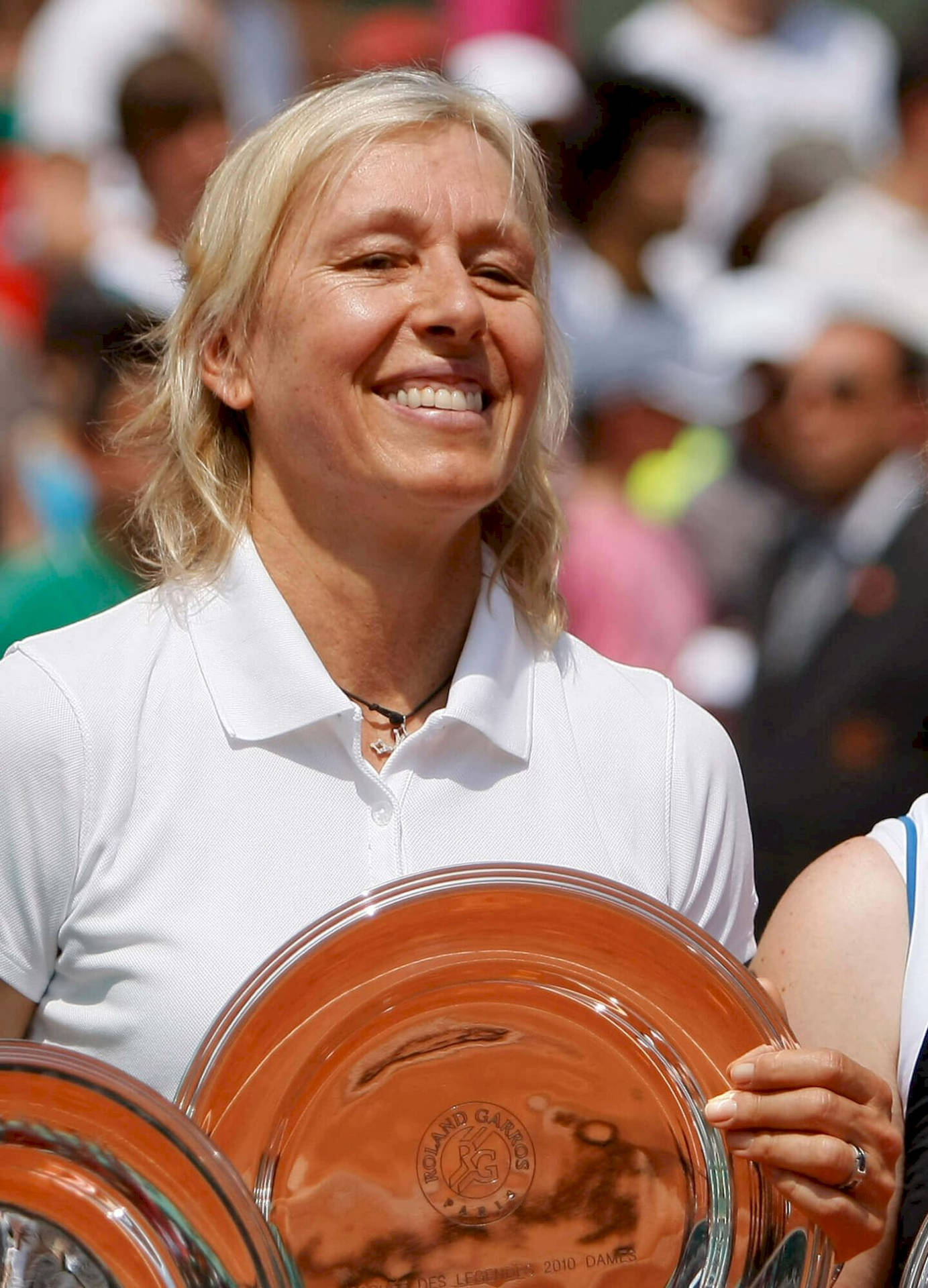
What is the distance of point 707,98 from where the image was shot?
3.77 meters

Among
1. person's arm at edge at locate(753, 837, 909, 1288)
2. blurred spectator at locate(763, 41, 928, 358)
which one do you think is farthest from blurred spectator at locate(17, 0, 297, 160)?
person's arm at edge at locate(753, 837, 909, 1288)

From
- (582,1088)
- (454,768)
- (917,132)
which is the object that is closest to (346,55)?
(917,132)

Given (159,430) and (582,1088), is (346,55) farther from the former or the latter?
(582,1088)

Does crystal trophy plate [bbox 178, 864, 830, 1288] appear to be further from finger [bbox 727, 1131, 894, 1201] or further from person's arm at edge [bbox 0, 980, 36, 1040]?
person's arm at edge [bbox 0, 980, 36, 1040]

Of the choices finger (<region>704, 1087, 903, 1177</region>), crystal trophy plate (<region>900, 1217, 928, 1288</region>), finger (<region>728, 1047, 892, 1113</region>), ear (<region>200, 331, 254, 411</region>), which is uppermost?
ear (<region>200, 331, 254, 411</region>)

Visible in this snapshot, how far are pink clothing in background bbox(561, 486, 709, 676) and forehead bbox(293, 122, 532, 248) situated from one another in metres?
1.98

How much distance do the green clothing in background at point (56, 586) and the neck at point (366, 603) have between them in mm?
1874

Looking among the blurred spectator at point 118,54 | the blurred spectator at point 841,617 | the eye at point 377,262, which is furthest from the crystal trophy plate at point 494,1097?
the blurred spectator at point 118,54

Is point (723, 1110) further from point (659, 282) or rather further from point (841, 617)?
point (659, 282)

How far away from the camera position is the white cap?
3.64 metres

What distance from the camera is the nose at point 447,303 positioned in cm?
147

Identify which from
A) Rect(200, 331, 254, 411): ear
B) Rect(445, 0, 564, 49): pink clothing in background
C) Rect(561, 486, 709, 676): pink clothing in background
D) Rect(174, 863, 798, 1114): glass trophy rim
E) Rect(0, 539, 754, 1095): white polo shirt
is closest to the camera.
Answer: Rect(174, 863, 798, 1114): glass trophy rim

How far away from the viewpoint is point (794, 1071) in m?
1.24

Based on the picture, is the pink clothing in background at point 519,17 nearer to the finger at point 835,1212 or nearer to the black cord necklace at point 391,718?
the black cord necklace at point 391,718
